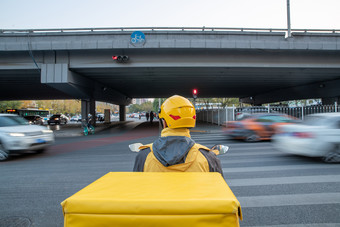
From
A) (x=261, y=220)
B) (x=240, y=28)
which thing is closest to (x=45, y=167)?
(x=261, y=220)

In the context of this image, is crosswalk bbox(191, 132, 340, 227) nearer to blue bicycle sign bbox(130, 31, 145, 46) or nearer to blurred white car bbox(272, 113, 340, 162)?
blurred white car bbox(272, 113, 340, 162)

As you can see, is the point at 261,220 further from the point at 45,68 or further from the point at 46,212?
the point at 45,68

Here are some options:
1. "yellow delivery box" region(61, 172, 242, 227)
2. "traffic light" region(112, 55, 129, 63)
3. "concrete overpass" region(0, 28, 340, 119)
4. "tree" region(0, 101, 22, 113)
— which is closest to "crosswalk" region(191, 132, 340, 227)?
"yellow delivery box" region(61, 172, 242, 227)

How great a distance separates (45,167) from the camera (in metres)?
6.50

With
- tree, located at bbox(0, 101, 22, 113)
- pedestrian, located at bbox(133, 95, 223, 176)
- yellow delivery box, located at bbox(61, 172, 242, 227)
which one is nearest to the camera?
yellow delivery box, located at bbox(61, 172, 242, 227)

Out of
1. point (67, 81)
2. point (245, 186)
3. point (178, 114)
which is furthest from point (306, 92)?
point (178, 114)

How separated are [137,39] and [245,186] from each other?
492 inches

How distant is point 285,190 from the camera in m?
4.20

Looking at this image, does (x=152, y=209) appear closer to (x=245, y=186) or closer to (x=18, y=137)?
(x=245, y=186)

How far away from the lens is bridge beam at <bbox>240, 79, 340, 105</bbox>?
22.0 meters

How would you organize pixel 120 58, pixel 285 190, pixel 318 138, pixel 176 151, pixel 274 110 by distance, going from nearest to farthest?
pixel 176 151 < pixel 285 190 < pixel 318 138 < pixel 120 58 < pixel 274 110

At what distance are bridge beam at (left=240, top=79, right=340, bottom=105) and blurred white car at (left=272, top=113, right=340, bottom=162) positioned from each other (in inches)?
728

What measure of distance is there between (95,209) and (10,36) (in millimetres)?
18578

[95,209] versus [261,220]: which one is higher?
[95,209]
